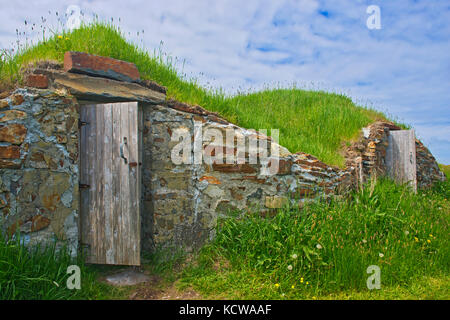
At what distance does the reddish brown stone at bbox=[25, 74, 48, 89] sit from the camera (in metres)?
3.96

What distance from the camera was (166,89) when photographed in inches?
206

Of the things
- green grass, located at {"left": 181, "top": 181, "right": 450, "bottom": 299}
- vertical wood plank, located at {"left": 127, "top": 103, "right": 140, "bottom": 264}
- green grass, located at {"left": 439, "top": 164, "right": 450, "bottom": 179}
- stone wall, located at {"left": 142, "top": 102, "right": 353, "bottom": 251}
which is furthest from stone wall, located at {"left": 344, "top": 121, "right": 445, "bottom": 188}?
vertical wood plank, located at {"left": 127, "top": 103, "right": 140, "bottom": 264}

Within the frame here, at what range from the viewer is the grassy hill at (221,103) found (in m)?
5.15

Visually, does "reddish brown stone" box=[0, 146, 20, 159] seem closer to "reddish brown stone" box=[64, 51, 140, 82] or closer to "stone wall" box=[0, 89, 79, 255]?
"stone wall" box=[0, 89, 79, 255]

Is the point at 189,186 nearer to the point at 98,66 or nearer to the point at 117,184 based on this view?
the point at 117,184

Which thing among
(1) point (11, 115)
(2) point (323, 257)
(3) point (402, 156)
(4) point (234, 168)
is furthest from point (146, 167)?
(3) point (402, 156)

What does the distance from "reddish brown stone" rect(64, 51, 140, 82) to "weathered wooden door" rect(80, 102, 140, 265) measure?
1.99 feet

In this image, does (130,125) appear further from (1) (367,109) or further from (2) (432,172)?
(2) (432,172)

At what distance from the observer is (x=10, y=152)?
12.1 ft

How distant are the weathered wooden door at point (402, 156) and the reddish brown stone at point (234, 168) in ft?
15.9

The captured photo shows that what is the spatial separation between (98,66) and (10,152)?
1.70 metres
